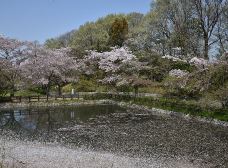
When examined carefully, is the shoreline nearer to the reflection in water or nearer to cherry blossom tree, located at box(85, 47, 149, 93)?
the reflection in water

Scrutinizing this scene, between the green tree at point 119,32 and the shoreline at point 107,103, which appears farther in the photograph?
the green tree at point 119,32

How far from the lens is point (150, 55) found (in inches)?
2153

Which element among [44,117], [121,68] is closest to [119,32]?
[121,68]

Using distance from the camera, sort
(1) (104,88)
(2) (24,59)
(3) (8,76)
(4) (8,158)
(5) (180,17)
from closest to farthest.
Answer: (4) (8,158) < (3) (8,76) < (2) (24,59) < (5) (180,17) < (1) (104,88)

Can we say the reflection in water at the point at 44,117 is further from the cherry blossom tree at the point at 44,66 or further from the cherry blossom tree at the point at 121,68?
the cherry blossom tree at the point at 121,68

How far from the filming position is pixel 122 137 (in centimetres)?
2402

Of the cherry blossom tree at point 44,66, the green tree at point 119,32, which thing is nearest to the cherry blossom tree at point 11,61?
the cherry blossom tree at point 44,66

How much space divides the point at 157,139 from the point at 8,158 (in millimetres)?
9507

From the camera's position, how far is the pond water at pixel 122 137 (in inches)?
720

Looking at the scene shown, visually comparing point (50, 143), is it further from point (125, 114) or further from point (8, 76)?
point (8, 76)

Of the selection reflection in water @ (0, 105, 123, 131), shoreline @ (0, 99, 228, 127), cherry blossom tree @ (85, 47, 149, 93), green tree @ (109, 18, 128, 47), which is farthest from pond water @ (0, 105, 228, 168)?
green tree @ (109, 18, 128, 47)

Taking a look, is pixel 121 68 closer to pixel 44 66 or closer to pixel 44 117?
pixel 44 66

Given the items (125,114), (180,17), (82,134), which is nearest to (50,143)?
(82,134)

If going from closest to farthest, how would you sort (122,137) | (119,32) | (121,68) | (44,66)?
(122,137), (44,66), (121,68), (119,32)
